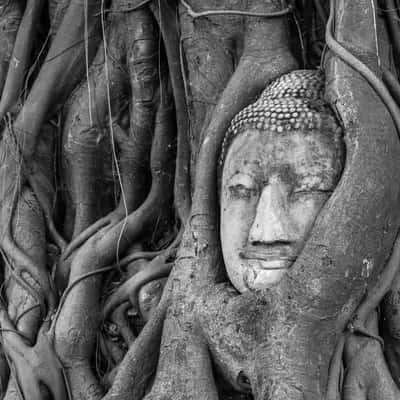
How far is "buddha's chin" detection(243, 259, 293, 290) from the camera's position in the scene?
216 cm

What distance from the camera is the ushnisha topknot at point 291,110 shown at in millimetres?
2191

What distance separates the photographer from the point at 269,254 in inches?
86.1

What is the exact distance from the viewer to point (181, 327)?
227 centimetres

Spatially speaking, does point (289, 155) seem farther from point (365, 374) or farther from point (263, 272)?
point (365, 374)

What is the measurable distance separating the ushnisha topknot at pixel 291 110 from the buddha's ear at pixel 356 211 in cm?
7

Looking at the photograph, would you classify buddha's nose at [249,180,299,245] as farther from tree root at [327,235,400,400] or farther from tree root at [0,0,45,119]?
tree root at [0,0,45,119]

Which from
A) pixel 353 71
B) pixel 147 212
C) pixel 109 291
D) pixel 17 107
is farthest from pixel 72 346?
pixel 353 71

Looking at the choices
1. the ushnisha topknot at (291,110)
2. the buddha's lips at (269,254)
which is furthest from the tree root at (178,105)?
the buddha's lips at (269,254)

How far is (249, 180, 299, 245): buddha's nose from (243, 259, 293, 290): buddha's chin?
58 millimetres

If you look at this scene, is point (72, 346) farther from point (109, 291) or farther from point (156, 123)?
point (156, 123)

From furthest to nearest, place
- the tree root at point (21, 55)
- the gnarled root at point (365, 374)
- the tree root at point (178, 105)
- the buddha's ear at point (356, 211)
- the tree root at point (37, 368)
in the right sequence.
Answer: the tree root at point (21, 55) → the tree root at point (178, 105) → the tree root at point (37, 368) → the gnarled root at point (365, 374) → the buddha's ear at point (356, 211)

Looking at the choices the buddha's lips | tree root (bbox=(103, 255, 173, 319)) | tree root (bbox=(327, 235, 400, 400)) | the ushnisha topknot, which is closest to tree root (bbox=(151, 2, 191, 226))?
tree root (bbox=(103, 255, 173, 319))

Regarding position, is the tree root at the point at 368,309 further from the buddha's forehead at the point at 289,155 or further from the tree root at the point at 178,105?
the tree root at the point at 178,105

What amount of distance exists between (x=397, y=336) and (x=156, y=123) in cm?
126
